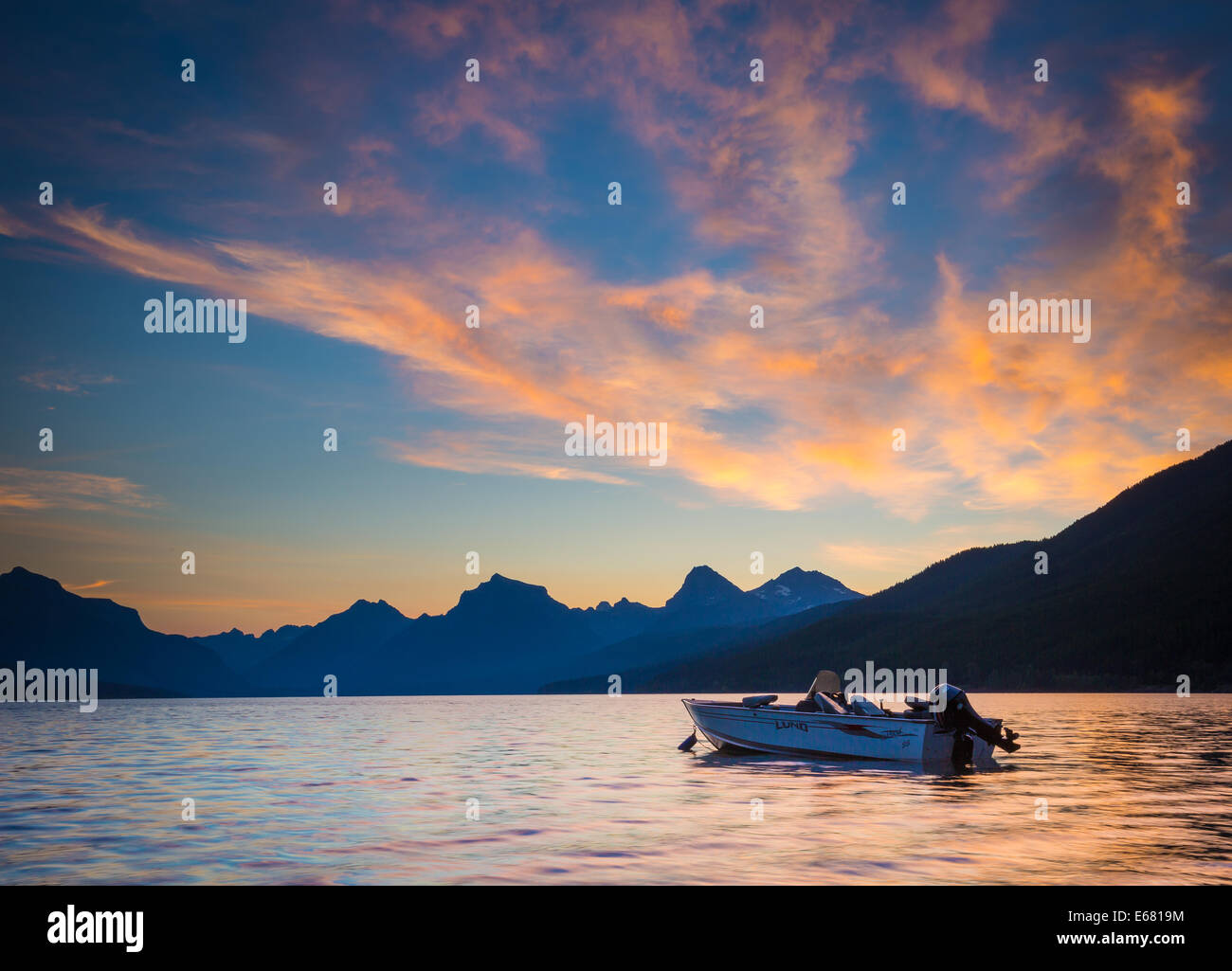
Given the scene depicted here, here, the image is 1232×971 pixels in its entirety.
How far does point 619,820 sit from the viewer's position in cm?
2941

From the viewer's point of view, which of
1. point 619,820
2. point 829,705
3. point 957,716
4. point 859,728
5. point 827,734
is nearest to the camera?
point 619,820

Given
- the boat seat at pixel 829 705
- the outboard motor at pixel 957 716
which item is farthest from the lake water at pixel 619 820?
the boat seat at pixel 829 705

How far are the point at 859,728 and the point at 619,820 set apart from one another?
76.9ft

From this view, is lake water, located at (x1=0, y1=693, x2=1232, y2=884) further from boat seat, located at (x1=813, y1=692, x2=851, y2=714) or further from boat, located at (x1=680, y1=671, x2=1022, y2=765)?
boat seat, located at (x1=813, y1=692, x2=851, y2=714)

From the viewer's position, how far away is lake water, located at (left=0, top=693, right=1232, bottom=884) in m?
Answer: 21.2

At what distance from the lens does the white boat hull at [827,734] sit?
4666 centimetres

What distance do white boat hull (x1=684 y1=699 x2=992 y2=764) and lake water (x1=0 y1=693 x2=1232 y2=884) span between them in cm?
103

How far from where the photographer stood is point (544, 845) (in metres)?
24.5

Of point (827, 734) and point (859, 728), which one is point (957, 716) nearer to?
point (859, 728)

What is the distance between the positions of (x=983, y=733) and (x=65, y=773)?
159 ft

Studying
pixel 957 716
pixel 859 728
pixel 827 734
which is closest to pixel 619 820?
pixel 859 728

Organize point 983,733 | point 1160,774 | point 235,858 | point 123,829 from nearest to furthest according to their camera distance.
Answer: point 235,858 < point 123,829 < point 1160,774 < point 983,733

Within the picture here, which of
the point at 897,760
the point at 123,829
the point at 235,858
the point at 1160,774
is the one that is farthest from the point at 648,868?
the point at 1160,774
